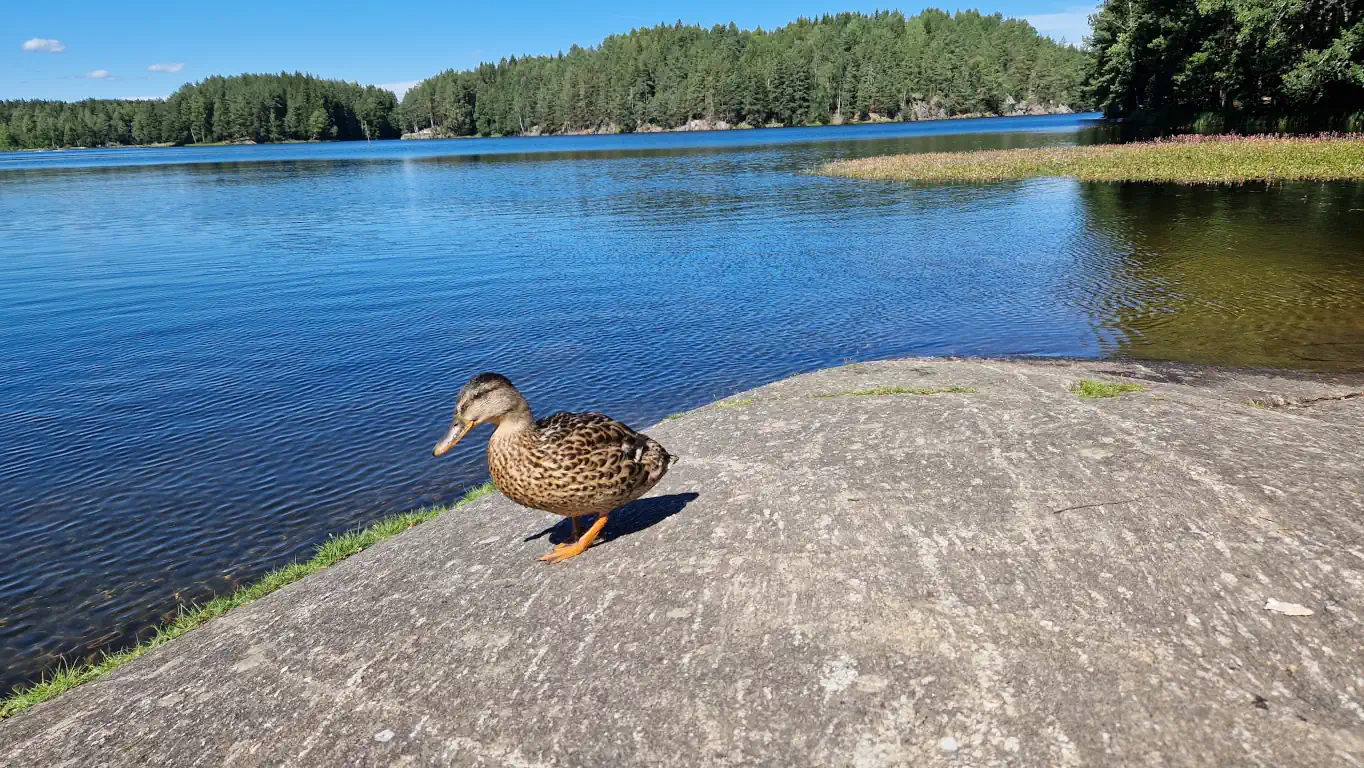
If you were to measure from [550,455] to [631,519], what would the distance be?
187 centimetres

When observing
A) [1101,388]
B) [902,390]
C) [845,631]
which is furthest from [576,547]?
[1101,388]

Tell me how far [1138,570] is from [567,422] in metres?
4.85

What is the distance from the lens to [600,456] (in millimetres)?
7148

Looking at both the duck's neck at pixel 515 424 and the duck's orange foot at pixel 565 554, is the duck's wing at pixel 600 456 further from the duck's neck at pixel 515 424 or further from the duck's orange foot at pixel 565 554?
the duck's orange foot at pixel 565 554

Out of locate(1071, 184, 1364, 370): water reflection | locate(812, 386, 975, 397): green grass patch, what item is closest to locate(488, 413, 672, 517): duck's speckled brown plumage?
locate(812, 386, 975, 397): green grass patch

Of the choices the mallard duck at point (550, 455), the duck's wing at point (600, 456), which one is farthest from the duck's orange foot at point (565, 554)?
the duck's wing at point (600, 456)

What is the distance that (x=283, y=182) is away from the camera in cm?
8556

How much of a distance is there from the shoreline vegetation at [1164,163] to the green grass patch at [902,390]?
4500 centimetres

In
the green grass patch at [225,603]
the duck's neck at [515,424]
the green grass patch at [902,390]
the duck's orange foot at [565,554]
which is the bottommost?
the green grass patch at [225,603]

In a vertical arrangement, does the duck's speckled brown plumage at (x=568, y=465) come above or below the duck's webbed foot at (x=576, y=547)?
above

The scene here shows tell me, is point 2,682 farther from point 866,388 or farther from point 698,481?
point 866,388

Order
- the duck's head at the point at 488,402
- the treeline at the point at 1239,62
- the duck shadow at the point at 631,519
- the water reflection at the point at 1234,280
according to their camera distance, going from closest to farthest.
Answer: the duck's head at the point at 488,402 < the duck shadow at the point at 631,519 < the water reflection at the point at 1234,280 < the treeline at the point at 1239,62

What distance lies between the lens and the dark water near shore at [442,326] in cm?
1184

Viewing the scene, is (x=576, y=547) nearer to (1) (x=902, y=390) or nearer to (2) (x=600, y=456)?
(2) (x=600, y=456)
